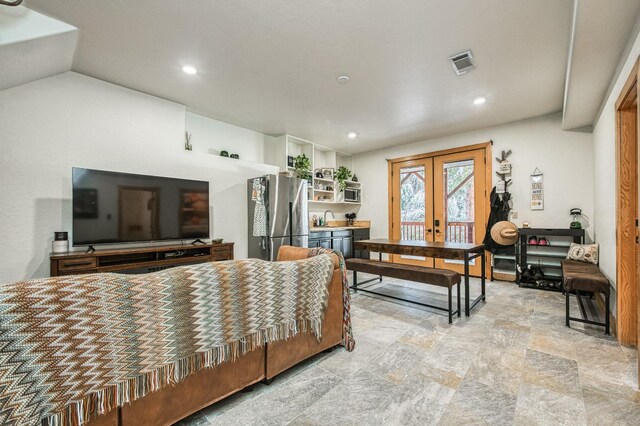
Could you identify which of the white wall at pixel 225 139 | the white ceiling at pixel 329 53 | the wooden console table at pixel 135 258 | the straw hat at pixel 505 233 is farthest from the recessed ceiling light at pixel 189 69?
the straw hat at pixel 505 233

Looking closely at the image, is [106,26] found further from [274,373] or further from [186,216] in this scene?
[274,373]

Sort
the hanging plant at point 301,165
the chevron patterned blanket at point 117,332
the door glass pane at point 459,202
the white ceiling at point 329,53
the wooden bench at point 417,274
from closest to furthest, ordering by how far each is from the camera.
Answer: the chevron patterned blanket at point 117,332 → the white ceiling at point 329,53 → the wooden bench at point 417,274 → the door glass pane at point 459,202 → the hanging plant at point 301,165

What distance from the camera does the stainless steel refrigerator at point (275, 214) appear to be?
446 cm

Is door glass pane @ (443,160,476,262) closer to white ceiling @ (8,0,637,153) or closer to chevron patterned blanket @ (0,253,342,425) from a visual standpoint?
white ceiling @ (8,0,637,153)

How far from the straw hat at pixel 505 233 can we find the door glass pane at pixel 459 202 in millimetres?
555

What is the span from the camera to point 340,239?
599cm

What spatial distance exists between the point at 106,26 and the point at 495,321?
465 centimetres

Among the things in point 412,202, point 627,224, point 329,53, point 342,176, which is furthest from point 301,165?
point 627,224

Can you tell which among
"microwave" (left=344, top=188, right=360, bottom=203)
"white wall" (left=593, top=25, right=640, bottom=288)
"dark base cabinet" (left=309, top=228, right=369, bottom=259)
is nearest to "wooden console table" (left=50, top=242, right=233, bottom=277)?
"dark base cabinet" (left=309, top=228, right=369, bottom=259)

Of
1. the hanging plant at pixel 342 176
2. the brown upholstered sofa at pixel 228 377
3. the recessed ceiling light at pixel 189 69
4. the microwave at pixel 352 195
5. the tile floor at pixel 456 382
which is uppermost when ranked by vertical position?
the recessed ceiling light at pixel 189 69

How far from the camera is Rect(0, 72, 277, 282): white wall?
278cm

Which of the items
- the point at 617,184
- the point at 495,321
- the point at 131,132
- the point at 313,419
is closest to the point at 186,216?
the point at 131,132

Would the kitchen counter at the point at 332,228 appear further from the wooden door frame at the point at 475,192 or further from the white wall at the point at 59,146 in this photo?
the white wall at the point at 59,146

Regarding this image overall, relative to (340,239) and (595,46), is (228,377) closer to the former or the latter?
(595,46)
